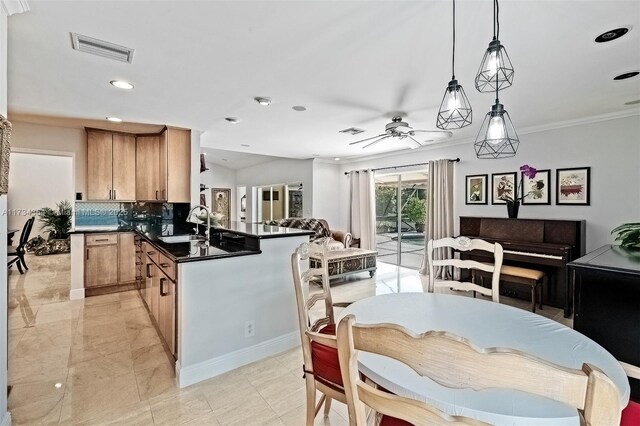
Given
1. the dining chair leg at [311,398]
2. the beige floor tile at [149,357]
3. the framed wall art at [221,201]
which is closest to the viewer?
the dining chair leg at [311,398]

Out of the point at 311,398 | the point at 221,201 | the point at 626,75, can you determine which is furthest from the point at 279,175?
the point at 311,398

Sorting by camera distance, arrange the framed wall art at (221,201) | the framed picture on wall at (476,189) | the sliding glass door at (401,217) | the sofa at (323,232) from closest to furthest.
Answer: the framed picture on wall at (476,189), the sofa at (323,232), the sliding glass door at (401,217), the framed wall art at (221,201)

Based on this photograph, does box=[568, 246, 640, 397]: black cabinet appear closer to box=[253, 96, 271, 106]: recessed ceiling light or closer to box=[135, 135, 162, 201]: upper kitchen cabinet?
box=[253, 96, 271, 106]: recessed ceiling light

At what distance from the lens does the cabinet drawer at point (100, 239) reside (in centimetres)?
422


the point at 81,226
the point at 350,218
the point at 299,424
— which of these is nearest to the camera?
the point at 299,424

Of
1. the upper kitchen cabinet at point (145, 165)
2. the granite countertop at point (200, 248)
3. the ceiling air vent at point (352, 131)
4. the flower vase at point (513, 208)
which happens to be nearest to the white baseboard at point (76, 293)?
the granite countertop at point (200, 248)

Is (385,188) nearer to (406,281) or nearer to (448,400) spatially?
(406,281)

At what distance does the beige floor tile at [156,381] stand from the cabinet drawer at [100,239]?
271 cm

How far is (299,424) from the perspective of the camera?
6.06 ft

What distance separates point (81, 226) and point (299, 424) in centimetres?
463

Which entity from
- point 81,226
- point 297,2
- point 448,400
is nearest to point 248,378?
point 448,400

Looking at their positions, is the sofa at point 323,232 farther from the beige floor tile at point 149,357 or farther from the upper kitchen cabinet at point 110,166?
the beige floor tile at point 149,357

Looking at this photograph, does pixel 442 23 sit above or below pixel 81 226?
above

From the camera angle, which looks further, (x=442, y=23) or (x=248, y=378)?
(x=248, y=378)
